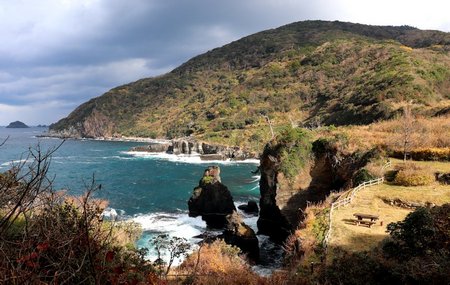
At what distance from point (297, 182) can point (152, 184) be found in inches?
1474

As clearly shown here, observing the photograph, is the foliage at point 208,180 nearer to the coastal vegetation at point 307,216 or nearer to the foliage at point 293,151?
the coastal vegetation at point 307,216

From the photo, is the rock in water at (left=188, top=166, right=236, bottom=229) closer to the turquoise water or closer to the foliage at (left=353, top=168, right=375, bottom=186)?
the turquoise water

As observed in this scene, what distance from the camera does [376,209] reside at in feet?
84.0

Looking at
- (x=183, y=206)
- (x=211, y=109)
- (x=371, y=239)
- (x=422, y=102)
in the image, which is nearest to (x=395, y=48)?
(x=422, y=102)

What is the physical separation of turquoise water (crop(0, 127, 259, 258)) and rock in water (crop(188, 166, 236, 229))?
1.43 m

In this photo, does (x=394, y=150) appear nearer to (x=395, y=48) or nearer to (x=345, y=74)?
(x=345, y=74)

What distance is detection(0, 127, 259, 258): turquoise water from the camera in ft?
148

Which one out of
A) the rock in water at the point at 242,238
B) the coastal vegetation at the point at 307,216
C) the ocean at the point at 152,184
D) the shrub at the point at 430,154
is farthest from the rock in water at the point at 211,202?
the shrub at the point at 430,154

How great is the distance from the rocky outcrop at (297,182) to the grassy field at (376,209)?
6509 mm

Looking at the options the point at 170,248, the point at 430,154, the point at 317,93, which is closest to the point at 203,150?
the point at 317,93

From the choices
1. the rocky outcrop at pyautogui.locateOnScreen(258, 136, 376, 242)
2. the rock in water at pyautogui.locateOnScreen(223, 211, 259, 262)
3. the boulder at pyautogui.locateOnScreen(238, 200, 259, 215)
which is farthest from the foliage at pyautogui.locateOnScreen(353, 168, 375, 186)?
the boulder at pyautogui.locateOnScreen(238, 200, 259, 215)

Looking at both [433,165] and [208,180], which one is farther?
[208,180]

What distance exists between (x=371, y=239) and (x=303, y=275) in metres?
5.55

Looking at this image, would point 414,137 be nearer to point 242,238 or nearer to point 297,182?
point 297,182
